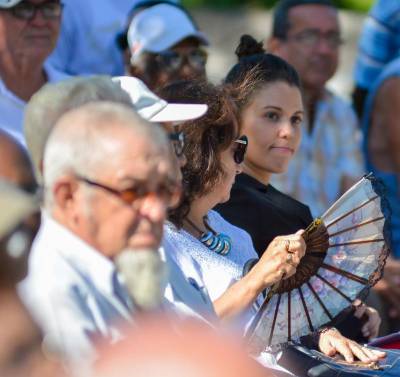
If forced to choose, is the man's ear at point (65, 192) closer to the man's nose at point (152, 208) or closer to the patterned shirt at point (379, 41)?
the man's nose at point (152, 208)

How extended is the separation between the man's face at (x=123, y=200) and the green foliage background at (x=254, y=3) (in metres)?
7.39

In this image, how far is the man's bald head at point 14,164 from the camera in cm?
252

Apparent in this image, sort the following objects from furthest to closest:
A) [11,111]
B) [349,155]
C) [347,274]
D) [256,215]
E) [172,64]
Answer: [349,155]
[172,64]
[11,111]
[256,215]
[347,274]

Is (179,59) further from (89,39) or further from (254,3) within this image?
(254,3)

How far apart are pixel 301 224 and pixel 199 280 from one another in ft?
3.32

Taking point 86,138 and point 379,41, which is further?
point 379,41

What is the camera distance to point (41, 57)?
4727mm

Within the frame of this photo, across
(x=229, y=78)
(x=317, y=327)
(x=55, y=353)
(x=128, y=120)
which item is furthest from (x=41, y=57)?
(x=55, y=353)

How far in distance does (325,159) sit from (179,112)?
2420 millimetres

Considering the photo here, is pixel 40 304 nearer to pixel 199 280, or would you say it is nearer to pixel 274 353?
pixel 199 280

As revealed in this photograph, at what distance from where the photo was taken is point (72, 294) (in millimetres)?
2600

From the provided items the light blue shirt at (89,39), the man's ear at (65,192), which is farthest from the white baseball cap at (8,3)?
the man's ear at (65,192)

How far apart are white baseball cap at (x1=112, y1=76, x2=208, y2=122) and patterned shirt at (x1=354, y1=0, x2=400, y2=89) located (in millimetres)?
3167

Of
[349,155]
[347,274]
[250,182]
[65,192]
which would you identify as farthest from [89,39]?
[65,192]
